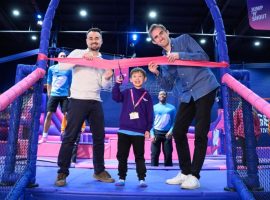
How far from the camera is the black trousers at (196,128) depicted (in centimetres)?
246

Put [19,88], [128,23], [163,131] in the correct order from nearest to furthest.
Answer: [19,88]
[163,131]
[128,23]

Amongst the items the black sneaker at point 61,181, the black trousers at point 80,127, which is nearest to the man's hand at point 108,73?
the black trousers at point 80,127

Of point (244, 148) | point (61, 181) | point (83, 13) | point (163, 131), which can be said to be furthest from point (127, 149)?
point (83, 13)

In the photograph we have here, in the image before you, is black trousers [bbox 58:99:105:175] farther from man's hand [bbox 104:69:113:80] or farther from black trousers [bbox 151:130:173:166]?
black trousers [bbox 151:130:173:166]

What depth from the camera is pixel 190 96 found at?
2.57 m

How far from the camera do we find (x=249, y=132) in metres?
2.46

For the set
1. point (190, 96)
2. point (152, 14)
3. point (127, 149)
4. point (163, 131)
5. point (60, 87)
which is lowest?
point (127, 149)

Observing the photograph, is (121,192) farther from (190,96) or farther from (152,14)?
(152,14)

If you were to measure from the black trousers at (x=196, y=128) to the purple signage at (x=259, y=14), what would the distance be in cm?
260

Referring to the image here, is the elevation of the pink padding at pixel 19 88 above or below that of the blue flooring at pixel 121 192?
above

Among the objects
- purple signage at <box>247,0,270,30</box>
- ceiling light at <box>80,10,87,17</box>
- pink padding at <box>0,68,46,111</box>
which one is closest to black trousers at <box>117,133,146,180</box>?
pink padding at <box>0,68,46,111</box>

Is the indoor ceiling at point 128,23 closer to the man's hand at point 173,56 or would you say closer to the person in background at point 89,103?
the person in background at point 89,103

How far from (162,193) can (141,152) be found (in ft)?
1.83

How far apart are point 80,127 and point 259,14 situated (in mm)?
3405
